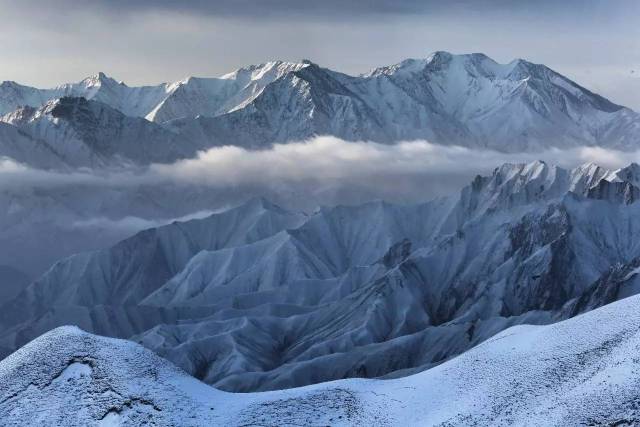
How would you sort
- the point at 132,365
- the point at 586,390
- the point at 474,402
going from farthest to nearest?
1. the point at 132,365
2. the point at 474,402
3. the point at 586,390

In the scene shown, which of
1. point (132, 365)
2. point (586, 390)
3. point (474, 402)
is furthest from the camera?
point (132, 365)

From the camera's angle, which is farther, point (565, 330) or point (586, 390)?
point (565, 330)

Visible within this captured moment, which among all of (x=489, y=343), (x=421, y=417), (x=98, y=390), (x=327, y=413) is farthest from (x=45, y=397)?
(x=489, y=343)

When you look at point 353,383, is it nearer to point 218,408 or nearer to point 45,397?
point 218,408

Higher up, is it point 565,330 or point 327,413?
point 565,330

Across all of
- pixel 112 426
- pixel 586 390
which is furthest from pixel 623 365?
pixel 112 426

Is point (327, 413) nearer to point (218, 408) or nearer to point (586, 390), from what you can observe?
point (218, 408)
